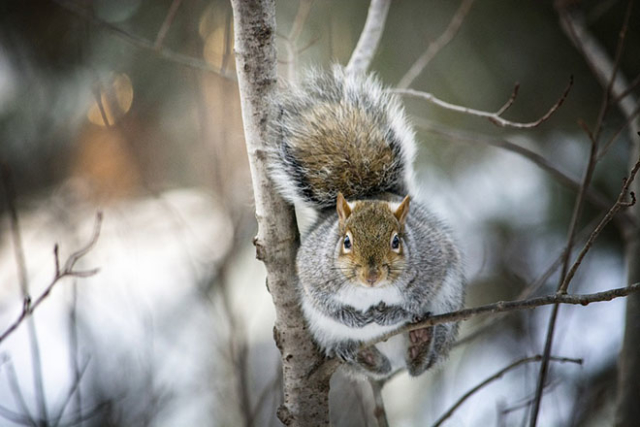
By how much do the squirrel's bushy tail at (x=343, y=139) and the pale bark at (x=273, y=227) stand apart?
14cm

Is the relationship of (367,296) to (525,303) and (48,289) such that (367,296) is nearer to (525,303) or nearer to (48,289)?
(525,303)

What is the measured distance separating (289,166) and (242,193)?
1.95 metres

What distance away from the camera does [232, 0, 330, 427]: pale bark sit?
1.79m

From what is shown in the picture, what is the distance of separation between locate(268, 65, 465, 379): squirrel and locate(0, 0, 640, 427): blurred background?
1.49 metres

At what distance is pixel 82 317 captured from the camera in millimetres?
3305

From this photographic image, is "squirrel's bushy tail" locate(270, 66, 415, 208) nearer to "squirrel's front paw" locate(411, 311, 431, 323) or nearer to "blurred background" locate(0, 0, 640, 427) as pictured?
"squirrel's front paw" locate(411, 311, 431, 323)

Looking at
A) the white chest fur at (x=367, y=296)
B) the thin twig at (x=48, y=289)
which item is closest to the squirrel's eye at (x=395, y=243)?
the white chest fur at (x=367, y=296)

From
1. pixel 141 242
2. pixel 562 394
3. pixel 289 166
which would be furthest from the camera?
pixel 141 242

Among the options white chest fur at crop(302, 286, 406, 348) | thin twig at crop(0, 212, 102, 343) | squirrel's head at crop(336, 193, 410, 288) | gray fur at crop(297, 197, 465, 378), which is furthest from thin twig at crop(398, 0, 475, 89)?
thin twig at crop(0, 212, 102, 343)

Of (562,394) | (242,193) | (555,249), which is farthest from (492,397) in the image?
(242,193)

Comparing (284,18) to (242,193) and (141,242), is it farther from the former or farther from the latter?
(141,242)

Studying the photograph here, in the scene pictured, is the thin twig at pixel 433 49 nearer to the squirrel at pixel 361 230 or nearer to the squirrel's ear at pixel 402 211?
the squirrel at pixel 361 230

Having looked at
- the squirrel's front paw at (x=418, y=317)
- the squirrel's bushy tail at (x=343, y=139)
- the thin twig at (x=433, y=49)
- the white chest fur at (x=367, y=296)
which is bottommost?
the squirrel's front paw at (x=418, y=317)

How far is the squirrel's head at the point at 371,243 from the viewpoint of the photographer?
187 cm
